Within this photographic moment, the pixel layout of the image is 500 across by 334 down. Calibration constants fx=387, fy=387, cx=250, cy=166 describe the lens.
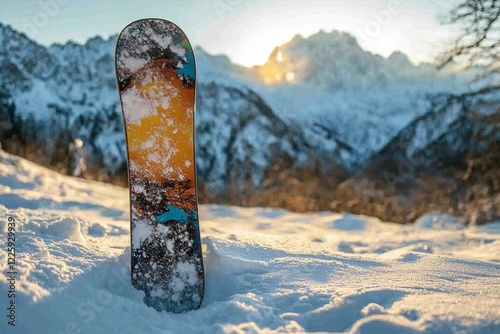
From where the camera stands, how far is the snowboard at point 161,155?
2297mm

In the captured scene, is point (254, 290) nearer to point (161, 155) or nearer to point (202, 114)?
point (161, 155)

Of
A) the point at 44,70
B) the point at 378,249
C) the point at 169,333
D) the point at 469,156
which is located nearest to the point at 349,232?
the point at 378,249

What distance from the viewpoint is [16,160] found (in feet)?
18.5

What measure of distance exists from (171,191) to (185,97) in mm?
608

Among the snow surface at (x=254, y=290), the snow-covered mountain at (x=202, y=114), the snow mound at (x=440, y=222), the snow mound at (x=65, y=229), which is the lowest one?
the snow mound at (x=440, y=222)

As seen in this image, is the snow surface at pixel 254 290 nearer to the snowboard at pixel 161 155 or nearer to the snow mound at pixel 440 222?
the snowboard at pixel 161 155

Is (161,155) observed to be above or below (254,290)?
above

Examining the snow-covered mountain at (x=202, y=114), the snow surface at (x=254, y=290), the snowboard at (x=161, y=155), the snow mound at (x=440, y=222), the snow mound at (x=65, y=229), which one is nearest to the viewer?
the snow surface at (x=254, y=290)

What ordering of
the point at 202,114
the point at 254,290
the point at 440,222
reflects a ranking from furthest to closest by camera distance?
the point at 202,114, the point at 440,222, the point at 254,290

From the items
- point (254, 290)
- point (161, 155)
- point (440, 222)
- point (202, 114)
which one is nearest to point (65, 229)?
point (161, 155)

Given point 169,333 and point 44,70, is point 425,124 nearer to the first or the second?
point 44,70

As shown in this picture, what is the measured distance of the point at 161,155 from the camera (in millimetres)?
2447

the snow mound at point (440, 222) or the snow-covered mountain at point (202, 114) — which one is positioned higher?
the snow-covered mountain at point (202, 114)

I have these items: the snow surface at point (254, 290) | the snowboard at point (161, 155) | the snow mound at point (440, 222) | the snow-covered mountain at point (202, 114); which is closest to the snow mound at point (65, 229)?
the snow surface at point (254, 290)
